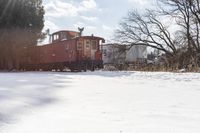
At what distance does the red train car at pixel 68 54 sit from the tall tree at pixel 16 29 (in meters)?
1.20

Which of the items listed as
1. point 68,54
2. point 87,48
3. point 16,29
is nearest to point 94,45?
point 87,48

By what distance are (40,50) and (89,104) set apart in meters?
22.5

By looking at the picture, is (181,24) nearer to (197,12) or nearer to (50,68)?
(197,12)

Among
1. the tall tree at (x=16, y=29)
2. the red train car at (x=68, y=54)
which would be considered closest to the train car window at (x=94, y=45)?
the red train car at (x=68, y=54)

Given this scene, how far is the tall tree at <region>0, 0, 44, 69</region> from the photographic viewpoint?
24766mm

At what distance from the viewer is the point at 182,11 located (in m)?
36.1

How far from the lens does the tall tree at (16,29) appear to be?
2477 cm

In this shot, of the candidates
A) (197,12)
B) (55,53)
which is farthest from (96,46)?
(197,12)

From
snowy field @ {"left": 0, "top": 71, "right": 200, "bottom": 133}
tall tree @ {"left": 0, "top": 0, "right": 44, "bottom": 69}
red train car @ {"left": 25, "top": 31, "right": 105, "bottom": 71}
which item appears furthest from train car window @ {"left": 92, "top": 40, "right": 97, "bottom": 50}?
snowy field @ {"left": 0, "top": 71, "right": 200, "bottom": 133}

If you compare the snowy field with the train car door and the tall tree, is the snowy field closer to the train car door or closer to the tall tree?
the train car door

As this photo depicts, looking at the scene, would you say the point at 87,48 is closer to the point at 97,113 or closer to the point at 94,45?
the point at 94,45

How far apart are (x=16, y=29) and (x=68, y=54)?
14.0 feet

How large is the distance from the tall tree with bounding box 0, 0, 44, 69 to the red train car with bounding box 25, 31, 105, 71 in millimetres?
1197

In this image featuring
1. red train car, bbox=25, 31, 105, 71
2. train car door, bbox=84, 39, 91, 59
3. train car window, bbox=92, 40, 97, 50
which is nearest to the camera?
red train car, bbox=25, 31, 105, 71
